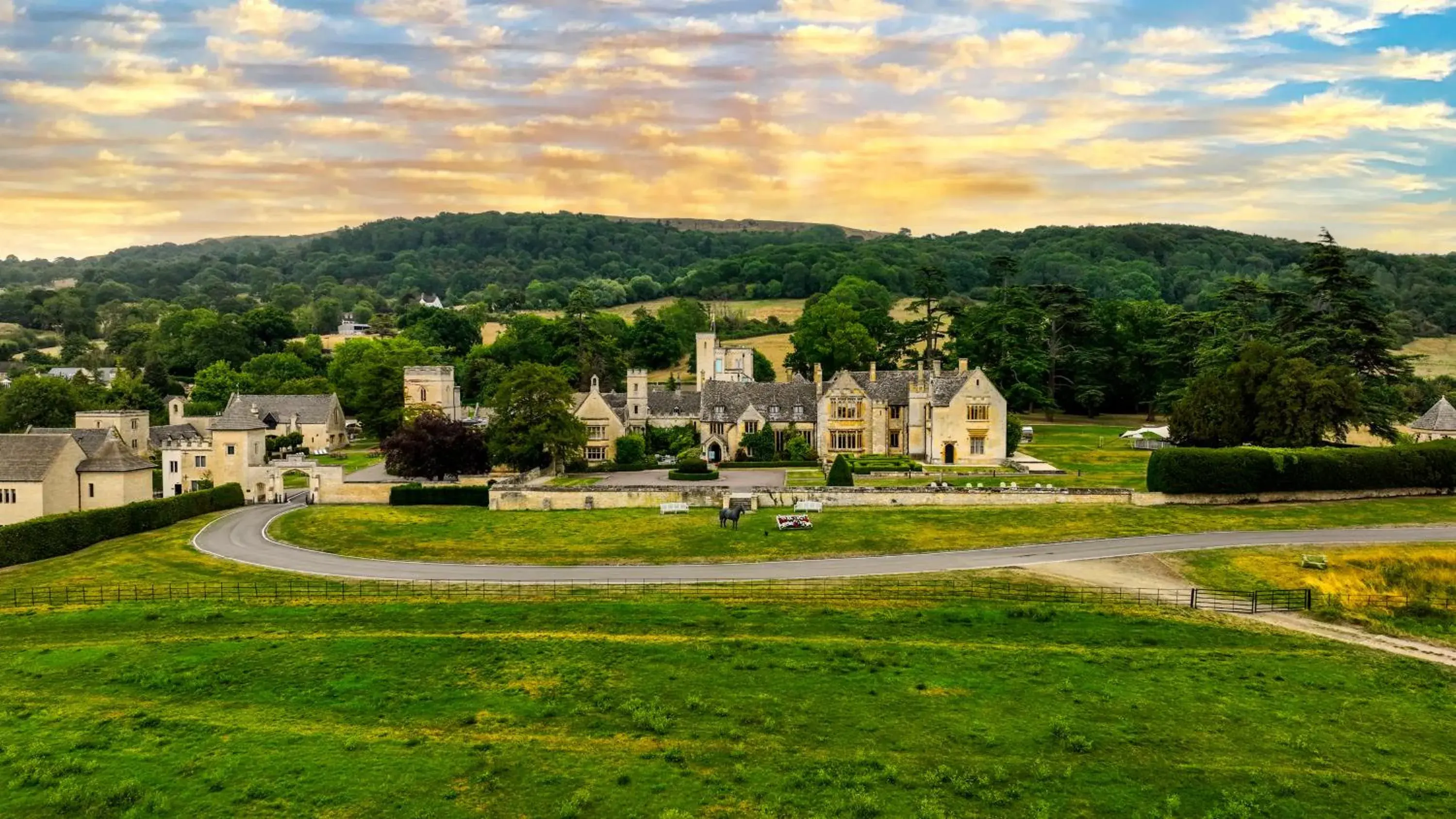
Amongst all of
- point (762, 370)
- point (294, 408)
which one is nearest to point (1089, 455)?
point (762, 370)

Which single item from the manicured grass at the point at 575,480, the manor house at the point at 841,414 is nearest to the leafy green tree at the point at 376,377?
the manor house at the point at 841,414

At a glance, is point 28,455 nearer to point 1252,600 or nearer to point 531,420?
point 531,420

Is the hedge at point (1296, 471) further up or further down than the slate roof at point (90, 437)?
further down

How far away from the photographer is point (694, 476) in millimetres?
67688

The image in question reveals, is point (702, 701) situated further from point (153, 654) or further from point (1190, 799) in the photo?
point (153, 654)

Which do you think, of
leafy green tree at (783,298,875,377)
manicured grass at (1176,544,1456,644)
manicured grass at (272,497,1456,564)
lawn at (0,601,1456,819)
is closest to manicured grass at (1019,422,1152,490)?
manicured grass at (272,497,1456,564)

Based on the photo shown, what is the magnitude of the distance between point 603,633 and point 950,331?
77051 mm

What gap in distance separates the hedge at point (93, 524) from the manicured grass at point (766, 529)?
27.1ft

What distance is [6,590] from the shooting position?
1762 inches

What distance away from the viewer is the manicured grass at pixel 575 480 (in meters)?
65.6

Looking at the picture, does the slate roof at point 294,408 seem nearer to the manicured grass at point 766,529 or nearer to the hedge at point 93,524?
the hedge at point 93,524

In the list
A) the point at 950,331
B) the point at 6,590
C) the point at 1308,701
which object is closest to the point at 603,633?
the point at 1308,701

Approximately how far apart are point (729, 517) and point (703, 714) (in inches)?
981

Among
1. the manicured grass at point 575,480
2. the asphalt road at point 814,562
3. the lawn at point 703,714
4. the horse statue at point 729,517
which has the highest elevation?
the manicured grass at point 575,480
